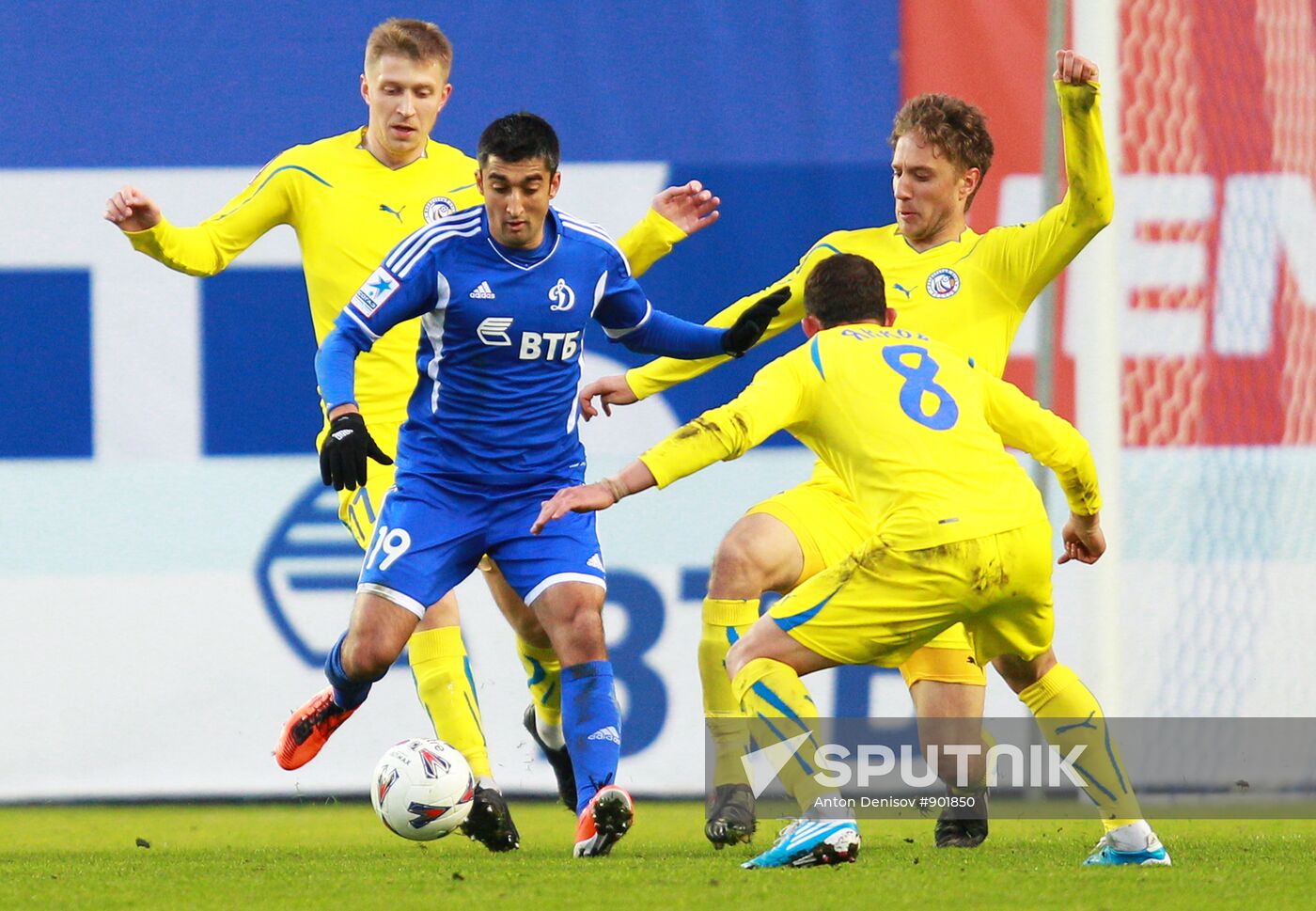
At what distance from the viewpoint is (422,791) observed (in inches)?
177

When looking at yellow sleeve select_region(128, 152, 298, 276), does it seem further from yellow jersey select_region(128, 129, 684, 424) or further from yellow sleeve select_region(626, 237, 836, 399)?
yellow sleeve select_region(626, 237, 836, 399)

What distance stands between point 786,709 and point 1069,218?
5.11 ft

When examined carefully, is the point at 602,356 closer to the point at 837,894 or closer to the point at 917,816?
the point at 917,816

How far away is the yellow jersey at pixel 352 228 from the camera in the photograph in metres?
5.16

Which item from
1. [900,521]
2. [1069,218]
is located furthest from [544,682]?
[1069,218]

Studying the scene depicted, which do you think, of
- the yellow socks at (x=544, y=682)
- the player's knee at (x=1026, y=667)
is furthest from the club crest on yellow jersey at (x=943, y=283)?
the yellow socks at (x=544, y=682)

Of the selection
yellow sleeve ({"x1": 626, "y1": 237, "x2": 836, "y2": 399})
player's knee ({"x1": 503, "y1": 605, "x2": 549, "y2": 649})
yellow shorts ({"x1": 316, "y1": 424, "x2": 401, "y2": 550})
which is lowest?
player's knee ({"x1": 503, "y1": 605, "x2": 549, "y2": 649})

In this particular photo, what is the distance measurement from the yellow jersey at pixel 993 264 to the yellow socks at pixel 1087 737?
3.20 ft

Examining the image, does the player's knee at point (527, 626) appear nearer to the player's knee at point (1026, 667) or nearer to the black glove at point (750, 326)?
the black glove at point (750, 326)

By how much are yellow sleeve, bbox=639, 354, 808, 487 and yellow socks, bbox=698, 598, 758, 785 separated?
913 mm

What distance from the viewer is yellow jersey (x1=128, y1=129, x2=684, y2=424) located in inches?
203

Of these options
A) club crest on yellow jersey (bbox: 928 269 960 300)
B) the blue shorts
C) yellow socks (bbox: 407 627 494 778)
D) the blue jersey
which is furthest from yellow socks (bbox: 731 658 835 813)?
club crest on yellow jersey (bbox: 928 269 960 300)

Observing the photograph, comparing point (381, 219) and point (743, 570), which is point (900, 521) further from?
point (381, 219)

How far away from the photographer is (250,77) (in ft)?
21.0
